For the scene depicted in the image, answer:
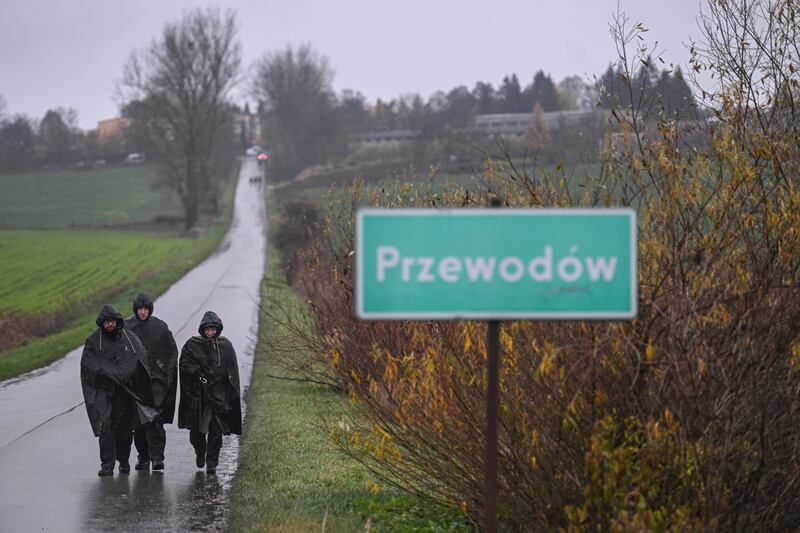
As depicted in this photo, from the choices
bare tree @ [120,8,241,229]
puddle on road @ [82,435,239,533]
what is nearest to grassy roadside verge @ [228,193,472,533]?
puddle on road @ [82,435,239,533]

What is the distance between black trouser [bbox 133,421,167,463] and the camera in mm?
11867

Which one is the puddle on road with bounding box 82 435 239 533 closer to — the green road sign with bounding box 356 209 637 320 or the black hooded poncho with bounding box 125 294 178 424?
the black hooded poncho with bounding box 125 294 178 424

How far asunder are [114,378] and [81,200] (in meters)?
86.5

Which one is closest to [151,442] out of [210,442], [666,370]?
[210,442]

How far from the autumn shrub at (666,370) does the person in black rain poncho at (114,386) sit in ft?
12.0

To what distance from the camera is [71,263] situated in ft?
175

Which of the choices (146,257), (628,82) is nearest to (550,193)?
(628,82)

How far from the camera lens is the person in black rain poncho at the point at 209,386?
1156cm

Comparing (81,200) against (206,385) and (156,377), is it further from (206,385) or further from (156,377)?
(206,385)

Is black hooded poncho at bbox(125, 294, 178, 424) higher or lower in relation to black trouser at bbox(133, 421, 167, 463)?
higher

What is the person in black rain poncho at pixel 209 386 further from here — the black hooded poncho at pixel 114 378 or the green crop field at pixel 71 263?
the green crop field at pixel 71 263

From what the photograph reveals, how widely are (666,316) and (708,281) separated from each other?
46cm

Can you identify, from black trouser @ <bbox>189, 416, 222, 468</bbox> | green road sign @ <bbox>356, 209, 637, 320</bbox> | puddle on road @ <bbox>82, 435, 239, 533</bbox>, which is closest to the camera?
green road sign @ <bbox>356, 209, 637, 320</bbox>

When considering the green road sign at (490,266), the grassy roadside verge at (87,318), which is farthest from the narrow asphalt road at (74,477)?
the green road sign at (490,266)
